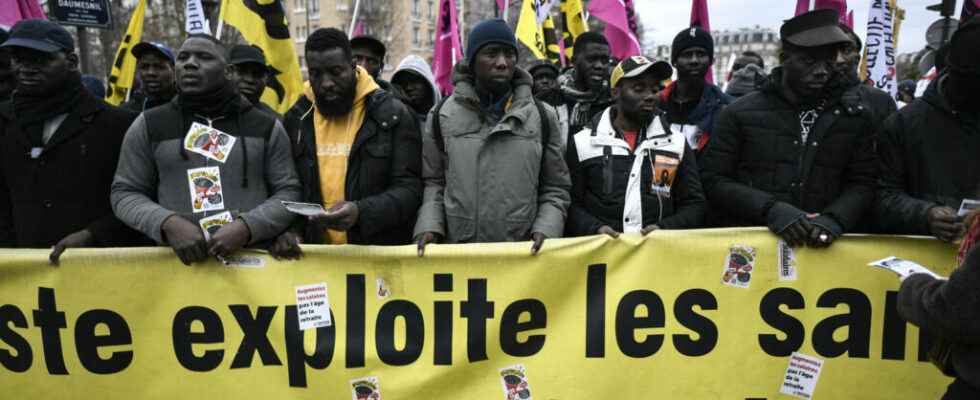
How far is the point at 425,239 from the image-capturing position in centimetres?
367

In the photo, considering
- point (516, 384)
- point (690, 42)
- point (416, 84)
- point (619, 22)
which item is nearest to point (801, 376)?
point (516, 384)

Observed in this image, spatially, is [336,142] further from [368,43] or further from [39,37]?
[368,43]

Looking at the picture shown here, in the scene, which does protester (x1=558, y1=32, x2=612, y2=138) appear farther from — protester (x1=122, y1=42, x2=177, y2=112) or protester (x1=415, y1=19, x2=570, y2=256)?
protester (x1=122, y1=42, x2=177, y2=112)

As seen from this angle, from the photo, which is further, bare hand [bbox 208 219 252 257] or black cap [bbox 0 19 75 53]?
black cap [bbox 0 19 75 53]

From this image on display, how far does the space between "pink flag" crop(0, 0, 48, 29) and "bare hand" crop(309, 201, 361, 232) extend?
4.19m

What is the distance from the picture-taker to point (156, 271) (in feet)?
11.7

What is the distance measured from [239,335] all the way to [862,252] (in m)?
3.19

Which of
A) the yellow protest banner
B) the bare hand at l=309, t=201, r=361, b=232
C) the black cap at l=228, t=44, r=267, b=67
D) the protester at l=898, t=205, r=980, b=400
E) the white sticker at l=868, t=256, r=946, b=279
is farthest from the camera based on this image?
the black cap at l=228, t=44, r=267, b=67

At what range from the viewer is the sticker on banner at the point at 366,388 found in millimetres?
3596

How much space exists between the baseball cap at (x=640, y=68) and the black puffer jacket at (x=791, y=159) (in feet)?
1.36

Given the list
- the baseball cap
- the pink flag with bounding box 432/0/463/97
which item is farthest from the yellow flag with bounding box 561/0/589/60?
the baseball cap

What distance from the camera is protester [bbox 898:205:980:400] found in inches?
84.8

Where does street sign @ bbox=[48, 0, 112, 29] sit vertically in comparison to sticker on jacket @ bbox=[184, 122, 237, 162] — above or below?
above

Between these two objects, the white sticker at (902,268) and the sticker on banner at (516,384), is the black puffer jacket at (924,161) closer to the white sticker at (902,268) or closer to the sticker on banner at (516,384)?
the white sticker at (902,268)
